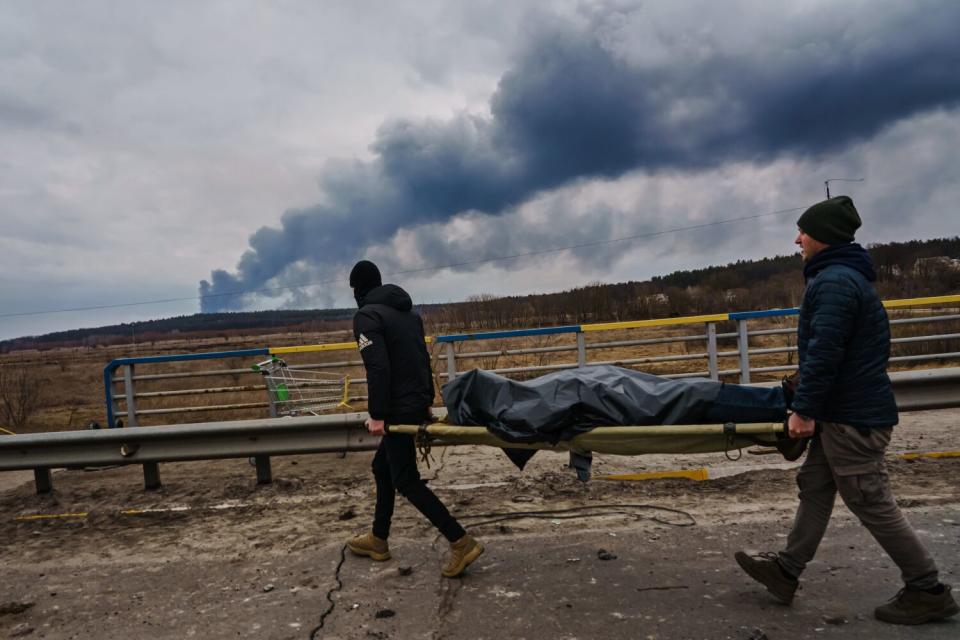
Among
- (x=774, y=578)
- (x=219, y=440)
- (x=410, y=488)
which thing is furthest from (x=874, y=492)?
(x=219, y=440)

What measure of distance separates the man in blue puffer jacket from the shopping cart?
22.5 ft

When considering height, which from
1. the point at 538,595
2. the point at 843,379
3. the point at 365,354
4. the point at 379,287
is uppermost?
the point at 379,287

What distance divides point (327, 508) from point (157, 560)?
1313 millimetres

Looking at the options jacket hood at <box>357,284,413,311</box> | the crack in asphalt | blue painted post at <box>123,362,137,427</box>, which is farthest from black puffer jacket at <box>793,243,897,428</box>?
blue painted post at <box>123,362,137,427</box>

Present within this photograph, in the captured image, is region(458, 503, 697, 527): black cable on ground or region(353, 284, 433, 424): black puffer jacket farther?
region(458, 503, 697, 527): black cable on ground

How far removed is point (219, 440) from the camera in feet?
20.0

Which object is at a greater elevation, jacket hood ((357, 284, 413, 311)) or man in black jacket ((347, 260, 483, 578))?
jacket hood ((357, 284, 413, 311))

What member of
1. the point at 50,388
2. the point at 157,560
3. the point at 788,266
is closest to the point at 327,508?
the point at 157,560

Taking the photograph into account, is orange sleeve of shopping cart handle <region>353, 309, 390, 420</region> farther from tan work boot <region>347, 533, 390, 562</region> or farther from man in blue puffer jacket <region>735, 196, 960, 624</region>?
man in blue puffer jacket <region>735, 196, 960, 624</region>

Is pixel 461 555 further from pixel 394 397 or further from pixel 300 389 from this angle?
pixel 300 389

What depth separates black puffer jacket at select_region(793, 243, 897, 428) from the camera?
3.11m

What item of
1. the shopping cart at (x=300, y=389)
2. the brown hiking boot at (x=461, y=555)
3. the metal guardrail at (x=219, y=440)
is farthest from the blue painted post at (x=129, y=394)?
the brown hiking boot at (x=461, y=555)

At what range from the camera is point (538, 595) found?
3.68 meters

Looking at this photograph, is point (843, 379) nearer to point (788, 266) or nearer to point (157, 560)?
point (157, 560)
